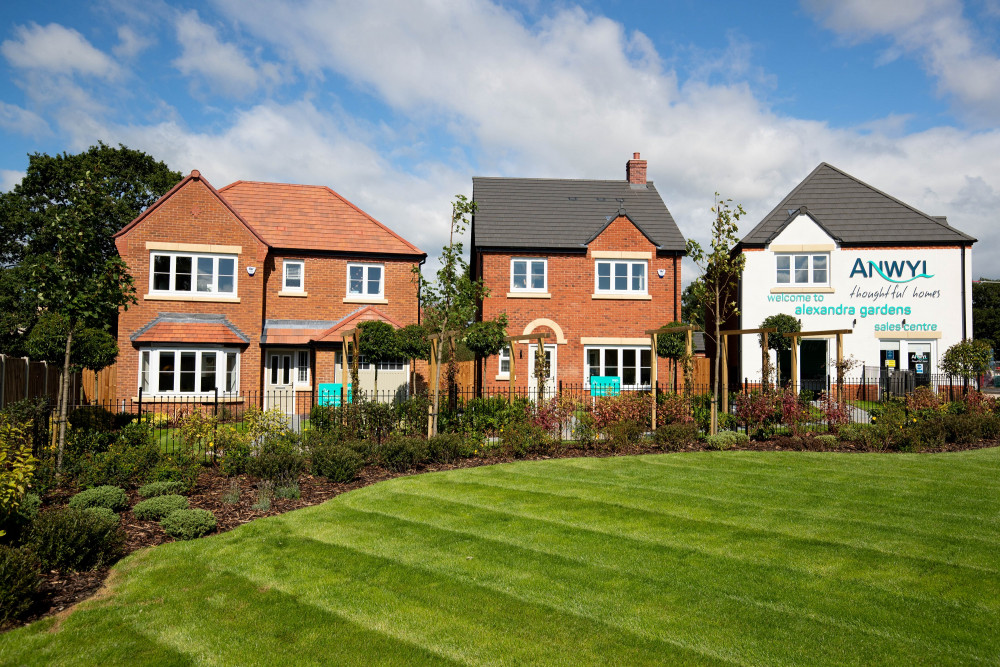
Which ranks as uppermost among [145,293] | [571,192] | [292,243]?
[571,192]

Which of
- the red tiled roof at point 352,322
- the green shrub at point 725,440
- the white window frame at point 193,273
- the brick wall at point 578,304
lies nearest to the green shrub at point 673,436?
the green shrub at point 725,440

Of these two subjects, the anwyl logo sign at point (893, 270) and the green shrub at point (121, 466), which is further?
the anwyl logo sign at point (893, 270)

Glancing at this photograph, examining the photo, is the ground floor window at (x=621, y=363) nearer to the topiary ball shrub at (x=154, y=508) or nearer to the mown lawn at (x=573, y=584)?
the mown lawn at (x=573, y=584)

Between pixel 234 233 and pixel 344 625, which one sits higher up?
pixel 234 233

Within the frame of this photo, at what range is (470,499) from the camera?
31.0ft

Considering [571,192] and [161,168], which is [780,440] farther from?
[161,168]

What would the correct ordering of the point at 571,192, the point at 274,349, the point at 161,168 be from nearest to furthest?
the point at 274,349 < the point at 571,192 < the point at 161,168

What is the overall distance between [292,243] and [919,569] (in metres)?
22.9

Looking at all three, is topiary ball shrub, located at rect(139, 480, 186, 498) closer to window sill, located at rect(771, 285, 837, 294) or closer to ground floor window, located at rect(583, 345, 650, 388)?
ground floor window, located at rect(583, 345, 650, 388)

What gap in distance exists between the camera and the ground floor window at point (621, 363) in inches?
979

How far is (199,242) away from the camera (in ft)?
75.2

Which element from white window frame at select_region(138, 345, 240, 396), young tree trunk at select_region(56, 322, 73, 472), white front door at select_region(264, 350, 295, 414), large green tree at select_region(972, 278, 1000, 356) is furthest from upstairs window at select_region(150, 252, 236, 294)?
large green tree at select_region(972, 278, 1000, 356)

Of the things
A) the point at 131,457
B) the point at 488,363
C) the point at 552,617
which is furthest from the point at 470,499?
the point at 488,363

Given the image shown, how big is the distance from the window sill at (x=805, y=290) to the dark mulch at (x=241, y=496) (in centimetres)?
1158
